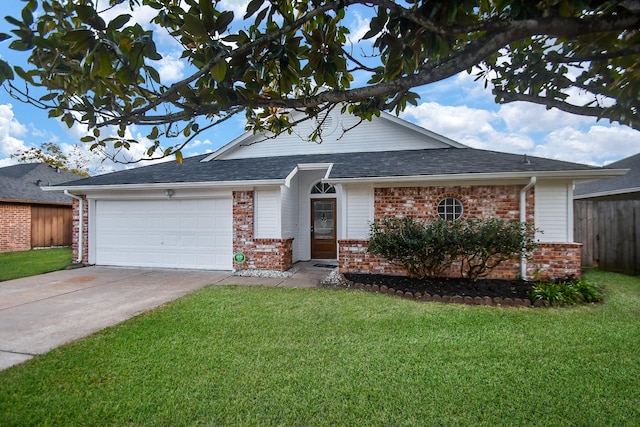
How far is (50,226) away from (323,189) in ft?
49.3

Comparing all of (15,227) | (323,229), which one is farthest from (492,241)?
(15,227)

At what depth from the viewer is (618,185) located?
12.2m

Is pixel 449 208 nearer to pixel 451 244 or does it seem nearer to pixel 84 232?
pixel 451 244

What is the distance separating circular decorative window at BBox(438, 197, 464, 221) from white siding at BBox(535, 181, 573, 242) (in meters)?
1.72

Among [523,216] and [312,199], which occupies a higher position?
[312,199]

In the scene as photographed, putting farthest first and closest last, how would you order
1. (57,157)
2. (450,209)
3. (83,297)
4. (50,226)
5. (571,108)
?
(57,157) → (50,226) → (450,209) → (83,297) → (571,108)

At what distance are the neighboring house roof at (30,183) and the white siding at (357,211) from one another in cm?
1219

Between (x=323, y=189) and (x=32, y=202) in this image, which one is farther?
(x=32, y=202)

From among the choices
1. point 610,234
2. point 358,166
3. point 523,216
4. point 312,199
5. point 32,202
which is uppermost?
point 358,166

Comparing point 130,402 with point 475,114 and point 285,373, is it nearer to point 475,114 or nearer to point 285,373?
point 285,373

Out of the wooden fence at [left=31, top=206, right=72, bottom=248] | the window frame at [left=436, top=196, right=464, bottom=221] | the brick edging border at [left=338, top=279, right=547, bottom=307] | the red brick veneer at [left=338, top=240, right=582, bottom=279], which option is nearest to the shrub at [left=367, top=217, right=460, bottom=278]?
the window frame at [left=436, top=196, right=464, bottom=221]

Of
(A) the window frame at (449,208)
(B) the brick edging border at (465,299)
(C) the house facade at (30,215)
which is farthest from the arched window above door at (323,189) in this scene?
(C) the house facade at (30,215)

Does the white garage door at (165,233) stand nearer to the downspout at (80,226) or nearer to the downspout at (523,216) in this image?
the downspout at (80,226)

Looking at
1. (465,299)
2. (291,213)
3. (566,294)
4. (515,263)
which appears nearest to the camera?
(566,294)
